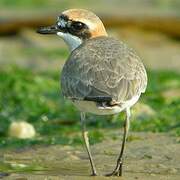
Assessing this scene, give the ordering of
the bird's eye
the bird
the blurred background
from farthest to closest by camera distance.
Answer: the blurred background → the bird's eye → the bird

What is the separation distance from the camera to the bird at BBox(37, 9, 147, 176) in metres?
7.39

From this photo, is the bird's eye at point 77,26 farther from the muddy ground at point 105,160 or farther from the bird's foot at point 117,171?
the bird's foot at point 117,171

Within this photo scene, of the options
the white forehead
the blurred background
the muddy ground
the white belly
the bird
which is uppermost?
the white forehead

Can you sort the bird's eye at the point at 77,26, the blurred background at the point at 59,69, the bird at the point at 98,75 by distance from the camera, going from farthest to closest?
the blurred background at the point at 59,69, the bird's eye at the point at 77,26, the bird at the point at 98,75

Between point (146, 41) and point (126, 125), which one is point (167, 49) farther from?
point (126, 125)

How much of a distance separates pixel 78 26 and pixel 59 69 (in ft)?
21.2

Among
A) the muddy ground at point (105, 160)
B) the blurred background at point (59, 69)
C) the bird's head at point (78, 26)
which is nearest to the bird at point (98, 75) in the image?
the bird's head at point (78, 26)

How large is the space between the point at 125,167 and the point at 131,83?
83 centimetres

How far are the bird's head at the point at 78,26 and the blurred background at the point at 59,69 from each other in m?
1.24

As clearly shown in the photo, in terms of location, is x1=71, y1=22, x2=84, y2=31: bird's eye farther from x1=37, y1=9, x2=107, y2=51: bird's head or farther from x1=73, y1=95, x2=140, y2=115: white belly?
x1=73, y1=95, x2=140, y2=115: white belly

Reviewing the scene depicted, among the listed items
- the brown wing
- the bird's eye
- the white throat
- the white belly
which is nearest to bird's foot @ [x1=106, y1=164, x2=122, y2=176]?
the white belly

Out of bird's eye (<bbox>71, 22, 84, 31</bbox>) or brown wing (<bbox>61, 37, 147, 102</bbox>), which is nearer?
brown wing (<bbox>61, 37, 147, 102</bbox>)

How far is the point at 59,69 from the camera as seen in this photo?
14766 mm

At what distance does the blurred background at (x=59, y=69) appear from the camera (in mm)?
9781
